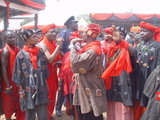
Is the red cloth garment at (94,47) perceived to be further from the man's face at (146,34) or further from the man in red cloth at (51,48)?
the man in red cloth at (51,48)

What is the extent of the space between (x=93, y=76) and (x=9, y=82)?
1639 millimetres

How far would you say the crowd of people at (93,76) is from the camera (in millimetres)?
3099

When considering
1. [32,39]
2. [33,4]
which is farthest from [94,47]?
[33,4]

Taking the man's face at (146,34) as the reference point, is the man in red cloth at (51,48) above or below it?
below

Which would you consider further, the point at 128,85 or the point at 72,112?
the point at 72,112

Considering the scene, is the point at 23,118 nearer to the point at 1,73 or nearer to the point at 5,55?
the point at 1,73

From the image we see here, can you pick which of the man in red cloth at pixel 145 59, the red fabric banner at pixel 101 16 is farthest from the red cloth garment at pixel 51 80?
the red fabric banner at pixel 101 16

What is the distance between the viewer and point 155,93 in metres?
2.73

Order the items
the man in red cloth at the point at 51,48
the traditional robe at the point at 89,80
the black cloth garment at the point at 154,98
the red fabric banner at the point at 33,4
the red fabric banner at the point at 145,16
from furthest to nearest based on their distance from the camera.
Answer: the red fabric banner at the point at 145,16, the red fabric banner at the point at 33,4, the man in red cloth at the point at 51,48, the traditional robe at the point at 89,80, the black cloth garment at the point at 154,98

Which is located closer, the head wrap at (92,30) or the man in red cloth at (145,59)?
the head wrap at (92,30)

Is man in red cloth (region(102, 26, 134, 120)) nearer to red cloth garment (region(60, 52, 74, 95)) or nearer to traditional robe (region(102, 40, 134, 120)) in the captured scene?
traditional robe (region(102, 40, 134, 120))

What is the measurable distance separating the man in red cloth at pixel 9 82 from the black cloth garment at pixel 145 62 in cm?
215

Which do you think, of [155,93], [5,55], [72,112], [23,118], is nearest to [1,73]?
[5,55]

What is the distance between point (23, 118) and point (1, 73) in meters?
0.92
